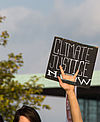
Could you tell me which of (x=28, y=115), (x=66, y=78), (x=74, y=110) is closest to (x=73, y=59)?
(x=66, y=78)

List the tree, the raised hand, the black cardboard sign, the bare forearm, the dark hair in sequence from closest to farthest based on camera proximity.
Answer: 1. the dark hair
2. the bare forearm
3. the raised hand
4. the black cardboard sign
5. the tree

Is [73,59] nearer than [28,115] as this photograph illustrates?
No

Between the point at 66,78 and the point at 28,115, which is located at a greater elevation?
the point at 66,78

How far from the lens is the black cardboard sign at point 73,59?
458cm

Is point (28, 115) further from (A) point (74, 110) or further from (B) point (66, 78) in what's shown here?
(B) point (66, 78)

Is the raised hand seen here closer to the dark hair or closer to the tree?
the dark hair

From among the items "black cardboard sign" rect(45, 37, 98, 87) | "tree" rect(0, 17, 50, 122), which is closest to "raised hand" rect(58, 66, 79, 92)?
"black cardboard sign" rect(45, 37, 98, 87)

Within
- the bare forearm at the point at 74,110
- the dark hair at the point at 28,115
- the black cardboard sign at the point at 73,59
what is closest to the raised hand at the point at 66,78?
the black cardboard sign at the point at 73,59

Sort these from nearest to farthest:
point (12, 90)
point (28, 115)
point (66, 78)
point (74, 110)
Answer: point (28, 115) < point (74, 110) < point (66, 78) < point (12, 90)

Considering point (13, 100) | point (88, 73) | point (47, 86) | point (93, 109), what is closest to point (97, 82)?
point (47, 86)

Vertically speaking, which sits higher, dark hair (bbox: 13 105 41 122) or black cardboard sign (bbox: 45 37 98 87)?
black cardboard sign (bbox: 45 37 98 87)

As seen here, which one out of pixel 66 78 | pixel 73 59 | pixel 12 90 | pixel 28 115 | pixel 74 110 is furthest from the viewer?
pixel 12 90

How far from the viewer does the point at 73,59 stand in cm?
467

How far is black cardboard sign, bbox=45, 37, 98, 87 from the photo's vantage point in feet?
15.0
